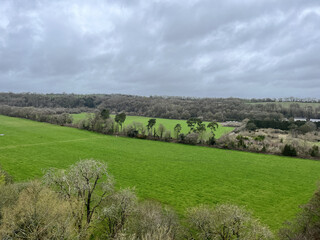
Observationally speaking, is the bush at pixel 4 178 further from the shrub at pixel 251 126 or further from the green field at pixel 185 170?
the shrub at pixel 251 126

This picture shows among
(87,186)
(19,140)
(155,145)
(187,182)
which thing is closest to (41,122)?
(19,140)

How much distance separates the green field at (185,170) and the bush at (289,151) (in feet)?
14.3

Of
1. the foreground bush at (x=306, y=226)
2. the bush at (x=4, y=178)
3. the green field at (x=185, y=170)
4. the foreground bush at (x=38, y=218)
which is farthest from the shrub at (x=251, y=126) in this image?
the foreground bush at (x=38, y=218)

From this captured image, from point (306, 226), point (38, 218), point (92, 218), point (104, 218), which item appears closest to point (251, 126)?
point (306, 226)

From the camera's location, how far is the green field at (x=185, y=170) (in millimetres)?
33938

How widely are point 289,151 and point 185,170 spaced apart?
120ft

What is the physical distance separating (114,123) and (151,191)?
6486cm

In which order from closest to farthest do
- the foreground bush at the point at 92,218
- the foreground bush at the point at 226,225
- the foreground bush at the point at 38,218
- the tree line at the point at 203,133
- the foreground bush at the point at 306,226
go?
the foreground bush at the point at 38,218 → the foreground bush at the point at 92,218 → the foreground bush at the point at 226,225 → the foreground bush at the point at 306,226 → the tree line at the point at 203,133

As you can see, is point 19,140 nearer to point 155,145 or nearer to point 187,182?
point 155,145

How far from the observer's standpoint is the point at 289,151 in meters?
65.3

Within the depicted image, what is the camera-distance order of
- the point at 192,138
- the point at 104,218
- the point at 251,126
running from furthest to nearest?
1. the point at 251,126
2. the point at 192,138
3. the point at 104,218

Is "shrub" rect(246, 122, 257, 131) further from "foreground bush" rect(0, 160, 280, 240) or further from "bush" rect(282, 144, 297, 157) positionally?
"foreground bush" rect(0, 160, 280, 240)

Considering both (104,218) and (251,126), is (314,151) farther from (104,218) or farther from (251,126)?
(104,218)

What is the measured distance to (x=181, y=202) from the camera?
31984 mm
